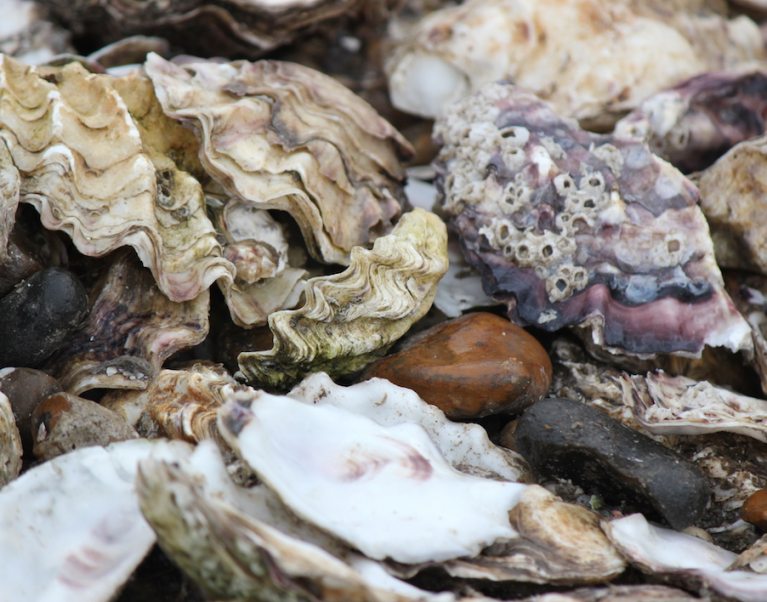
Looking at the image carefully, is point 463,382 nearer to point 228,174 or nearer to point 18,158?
point 228,174

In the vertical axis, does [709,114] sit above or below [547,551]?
above

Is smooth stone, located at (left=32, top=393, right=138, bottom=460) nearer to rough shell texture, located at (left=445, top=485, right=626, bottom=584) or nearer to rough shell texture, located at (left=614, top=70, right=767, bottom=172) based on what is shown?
rough shell texture, located at (left=445, top=485, right=626, bottom=584)

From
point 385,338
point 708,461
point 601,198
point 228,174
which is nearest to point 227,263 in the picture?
point 228,174

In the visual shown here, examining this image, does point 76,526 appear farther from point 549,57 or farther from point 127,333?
point 549,57

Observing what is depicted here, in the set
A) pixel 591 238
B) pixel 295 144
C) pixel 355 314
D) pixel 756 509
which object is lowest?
pixel 756 509

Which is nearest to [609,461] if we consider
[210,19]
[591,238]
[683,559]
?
[683,559]

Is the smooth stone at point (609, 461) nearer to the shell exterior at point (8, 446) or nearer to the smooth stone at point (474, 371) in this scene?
the smooth stone at point (474, 371)

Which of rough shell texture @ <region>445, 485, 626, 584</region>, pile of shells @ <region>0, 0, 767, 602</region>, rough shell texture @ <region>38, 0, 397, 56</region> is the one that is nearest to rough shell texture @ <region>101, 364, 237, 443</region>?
pile of shells @ <region>0, 0, 767, 602</region>
